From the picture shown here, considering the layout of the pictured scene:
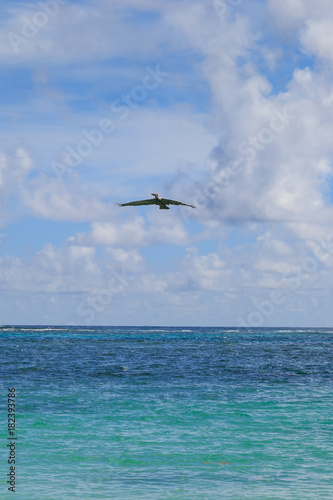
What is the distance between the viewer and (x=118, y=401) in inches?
1474

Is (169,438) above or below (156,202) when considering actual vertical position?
below

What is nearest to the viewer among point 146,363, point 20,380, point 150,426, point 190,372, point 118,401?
point 150,426

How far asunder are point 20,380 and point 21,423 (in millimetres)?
17076

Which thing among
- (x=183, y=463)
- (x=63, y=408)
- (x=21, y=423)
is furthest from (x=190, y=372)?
(x=183, y=463)

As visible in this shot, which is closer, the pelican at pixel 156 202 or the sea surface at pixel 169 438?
the pelican at pixel 156 202

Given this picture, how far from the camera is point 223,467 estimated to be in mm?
23781

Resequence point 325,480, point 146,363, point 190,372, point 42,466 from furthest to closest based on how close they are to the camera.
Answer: point 146,363, point 190,372, point 42,466, point 325,480

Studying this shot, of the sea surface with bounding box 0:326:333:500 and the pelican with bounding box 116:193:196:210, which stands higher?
the pelican with bounding box 116:193:196:210

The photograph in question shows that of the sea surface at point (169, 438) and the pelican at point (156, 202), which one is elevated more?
the pelican at point (156, 202)

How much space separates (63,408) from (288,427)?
13.0m

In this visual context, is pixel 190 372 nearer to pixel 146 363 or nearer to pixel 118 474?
pixel 146 363

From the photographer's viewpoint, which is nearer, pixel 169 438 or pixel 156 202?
pixel 156 202

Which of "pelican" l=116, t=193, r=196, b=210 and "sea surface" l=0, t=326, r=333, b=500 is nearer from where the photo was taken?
"pelican" l=116, t=193, r=196, b=210

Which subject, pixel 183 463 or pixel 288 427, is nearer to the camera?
pixel 183 463
